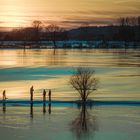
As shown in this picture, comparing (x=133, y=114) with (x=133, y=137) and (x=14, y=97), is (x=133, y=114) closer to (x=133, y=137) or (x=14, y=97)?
(x=133, y=137)

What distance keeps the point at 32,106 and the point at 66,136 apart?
19.5 ft

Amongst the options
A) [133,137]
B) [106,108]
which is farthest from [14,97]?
[133,137]

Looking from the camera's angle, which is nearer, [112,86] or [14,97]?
[14,97]

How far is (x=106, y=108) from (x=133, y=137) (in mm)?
6395

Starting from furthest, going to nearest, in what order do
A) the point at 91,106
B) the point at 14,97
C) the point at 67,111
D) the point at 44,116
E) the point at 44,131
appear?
the point at 14,97 → the point at 91,106 → the point at 67,111 → the point at 44,116 → the point at 44,131

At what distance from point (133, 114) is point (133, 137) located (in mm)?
4546

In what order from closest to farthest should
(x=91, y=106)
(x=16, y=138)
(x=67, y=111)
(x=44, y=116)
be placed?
(x=16, y=138), (x=44, y=116), (x=67, y=111), (x=91, y=106)

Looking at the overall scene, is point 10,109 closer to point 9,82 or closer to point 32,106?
point 32,106

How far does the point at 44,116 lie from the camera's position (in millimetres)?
19078

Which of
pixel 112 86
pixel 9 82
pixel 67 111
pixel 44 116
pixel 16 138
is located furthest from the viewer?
pixel 9 82

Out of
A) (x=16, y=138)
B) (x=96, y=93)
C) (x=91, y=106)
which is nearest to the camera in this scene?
(x=16, y=138)

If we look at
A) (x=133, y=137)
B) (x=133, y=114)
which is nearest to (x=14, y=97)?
(x=133, y=114)

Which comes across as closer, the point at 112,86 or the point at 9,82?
the point at 112,86

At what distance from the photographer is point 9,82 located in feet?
113
